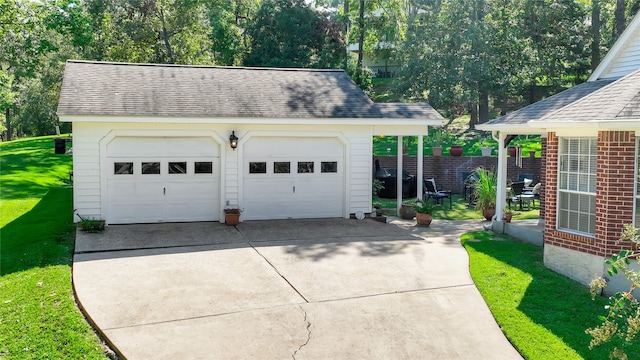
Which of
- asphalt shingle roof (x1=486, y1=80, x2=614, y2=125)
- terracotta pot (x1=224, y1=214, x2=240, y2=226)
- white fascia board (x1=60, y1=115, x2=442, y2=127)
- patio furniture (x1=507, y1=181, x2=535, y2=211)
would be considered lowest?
terracotta pot (x1=224, y1=214, x2=240, y2=226)

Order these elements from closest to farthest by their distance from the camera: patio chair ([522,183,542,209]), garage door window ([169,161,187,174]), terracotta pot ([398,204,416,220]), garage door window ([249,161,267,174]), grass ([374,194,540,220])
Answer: garage door window ([169,161,187,174])
garage door window ([249,161,267,174])
terracotta pot ([398,204,416,220])
grass ([374,194,540,220])
patio chair ([522,183,542,209])

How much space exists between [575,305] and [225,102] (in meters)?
9.14

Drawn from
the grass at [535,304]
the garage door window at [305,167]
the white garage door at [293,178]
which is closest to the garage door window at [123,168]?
the white garage door at [293,178]

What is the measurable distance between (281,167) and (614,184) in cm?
783

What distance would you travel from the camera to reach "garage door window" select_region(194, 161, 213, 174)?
43.2ft

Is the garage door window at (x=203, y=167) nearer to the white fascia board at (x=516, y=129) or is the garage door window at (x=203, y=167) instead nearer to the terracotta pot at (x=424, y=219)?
the terracotta pot at (x=424, y=219)

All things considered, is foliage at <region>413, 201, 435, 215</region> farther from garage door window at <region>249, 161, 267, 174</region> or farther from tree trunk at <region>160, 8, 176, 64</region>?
tree trunk at <region>160, 8, 176, 64</region>

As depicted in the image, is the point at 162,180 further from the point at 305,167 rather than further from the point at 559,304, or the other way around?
the point at 559,304

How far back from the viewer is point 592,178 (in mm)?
8867

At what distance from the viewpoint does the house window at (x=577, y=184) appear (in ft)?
29.2

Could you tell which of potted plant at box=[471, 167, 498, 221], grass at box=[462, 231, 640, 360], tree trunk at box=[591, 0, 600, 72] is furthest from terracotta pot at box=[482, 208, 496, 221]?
tree trunk at box=[591, 0, 600, 72]

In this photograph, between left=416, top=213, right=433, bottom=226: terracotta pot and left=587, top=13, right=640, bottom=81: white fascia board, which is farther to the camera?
left=416, top=213, right=433, bottom=226: terracotta pot

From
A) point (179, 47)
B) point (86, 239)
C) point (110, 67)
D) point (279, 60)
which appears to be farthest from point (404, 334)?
point (179, 47)

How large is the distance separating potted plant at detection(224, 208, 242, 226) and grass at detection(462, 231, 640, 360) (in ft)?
17.7
